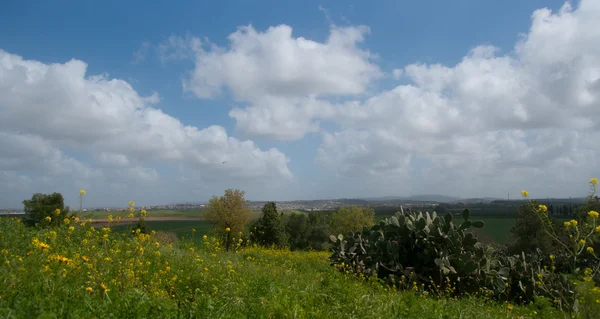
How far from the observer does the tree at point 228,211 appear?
92.3ft

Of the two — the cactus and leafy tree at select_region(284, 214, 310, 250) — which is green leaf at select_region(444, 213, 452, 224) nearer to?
the cactus

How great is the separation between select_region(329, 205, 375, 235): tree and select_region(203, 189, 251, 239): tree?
11.2 meters

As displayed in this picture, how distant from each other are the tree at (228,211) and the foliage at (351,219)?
11.2 metres

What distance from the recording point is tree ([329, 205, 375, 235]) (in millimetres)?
36500

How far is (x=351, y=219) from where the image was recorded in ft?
122

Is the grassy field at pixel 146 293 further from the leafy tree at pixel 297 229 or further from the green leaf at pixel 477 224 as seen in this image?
the leafy tree at pixel 297 229

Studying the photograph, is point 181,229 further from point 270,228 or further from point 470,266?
point 470,266

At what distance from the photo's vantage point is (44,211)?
76.4ft

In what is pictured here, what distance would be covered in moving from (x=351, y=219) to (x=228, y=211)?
13.3m

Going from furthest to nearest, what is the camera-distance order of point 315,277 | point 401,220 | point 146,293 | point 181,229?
1. point 181,229
2. point 401,220
3. point 315,277
4. point 146,293

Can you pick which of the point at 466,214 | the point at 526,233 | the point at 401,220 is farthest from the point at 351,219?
the point at 401,220

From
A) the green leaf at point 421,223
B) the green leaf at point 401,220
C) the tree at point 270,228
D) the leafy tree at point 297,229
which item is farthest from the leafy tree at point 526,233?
the leafy tree at point 297,229

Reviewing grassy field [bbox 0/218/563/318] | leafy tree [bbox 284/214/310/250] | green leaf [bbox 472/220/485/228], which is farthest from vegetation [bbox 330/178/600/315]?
leafy tree [bbox 284/214/310/250]

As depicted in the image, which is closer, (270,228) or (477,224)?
(477,224)
